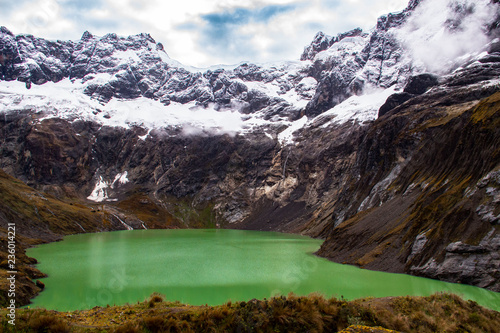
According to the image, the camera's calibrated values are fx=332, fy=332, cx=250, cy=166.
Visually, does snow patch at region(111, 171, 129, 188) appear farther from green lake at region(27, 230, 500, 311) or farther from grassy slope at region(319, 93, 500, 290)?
grassy slope at region(319, 93, 500, 290)

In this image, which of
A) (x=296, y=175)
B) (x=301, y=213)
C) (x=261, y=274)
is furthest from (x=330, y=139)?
(x=261, y=274)

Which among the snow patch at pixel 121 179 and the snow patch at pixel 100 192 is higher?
the snow patch at pixel 121 179

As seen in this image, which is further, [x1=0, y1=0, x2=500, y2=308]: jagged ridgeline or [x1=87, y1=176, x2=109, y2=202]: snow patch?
[x1=87, y1=176, x2=109, y2=202]: snow patch

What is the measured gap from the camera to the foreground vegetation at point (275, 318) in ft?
37.0

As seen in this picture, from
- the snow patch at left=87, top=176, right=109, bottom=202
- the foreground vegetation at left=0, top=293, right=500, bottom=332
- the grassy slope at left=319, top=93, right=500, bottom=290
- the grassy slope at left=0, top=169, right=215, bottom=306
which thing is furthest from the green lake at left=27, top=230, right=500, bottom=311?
the snow patch at left=87, top=176, right=109, bottom=202

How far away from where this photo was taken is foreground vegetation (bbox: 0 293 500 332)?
11273mm

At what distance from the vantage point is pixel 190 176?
594 feet

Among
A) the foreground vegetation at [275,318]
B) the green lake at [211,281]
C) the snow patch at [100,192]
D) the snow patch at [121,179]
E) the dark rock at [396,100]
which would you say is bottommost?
the green lake at [211,281]

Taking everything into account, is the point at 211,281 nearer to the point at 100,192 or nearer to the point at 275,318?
the point at 275,318

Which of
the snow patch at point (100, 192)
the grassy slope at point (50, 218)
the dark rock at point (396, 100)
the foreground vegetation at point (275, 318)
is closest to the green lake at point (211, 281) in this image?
the grassy slope at point (50, 218)

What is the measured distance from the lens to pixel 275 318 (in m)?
12.4

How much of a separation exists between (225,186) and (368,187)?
9915cm

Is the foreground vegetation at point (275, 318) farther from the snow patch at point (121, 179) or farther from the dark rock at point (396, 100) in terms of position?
the snow patch at point (121, 179)

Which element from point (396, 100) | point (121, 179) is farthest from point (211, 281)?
point (121, 179)
